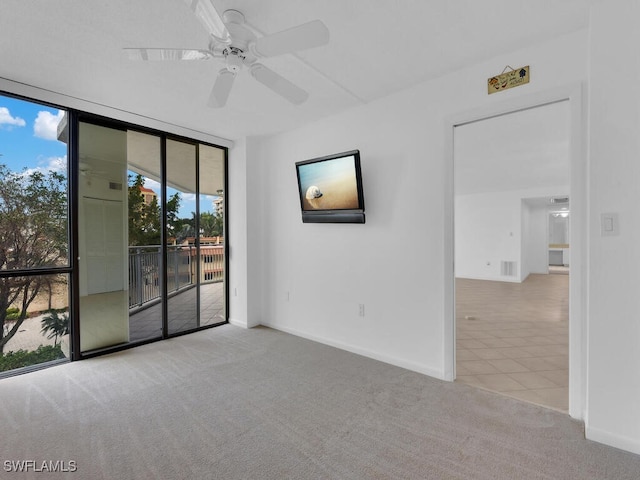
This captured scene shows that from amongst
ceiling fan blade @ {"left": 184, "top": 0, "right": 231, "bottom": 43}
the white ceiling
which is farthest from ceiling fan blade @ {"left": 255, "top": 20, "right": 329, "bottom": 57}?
the white ceiling

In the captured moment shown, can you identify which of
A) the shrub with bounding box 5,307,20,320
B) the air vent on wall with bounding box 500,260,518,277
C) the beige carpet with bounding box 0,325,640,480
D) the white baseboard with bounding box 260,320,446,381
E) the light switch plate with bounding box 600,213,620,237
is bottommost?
the beige carpet with bounding box 0,325,640,480

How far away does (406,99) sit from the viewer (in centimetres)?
284

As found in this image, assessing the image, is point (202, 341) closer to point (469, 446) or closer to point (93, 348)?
point (93, 348)

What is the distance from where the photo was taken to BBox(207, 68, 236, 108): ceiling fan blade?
1965 millimetres

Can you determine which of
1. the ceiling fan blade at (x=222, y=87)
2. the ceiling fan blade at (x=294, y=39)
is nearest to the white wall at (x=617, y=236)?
the ceiling fan blade at (x=294, y=39)

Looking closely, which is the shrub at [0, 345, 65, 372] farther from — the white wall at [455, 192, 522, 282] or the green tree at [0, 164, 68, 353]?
the white wall at [455, 192, 522, 282]

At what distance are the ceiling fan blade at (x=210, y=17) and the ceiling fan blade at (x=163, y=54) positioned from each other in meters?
0.17

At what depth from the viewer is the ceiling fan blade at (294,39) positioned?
4.96 feet

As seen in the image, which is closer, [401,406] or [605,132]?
[605,132]

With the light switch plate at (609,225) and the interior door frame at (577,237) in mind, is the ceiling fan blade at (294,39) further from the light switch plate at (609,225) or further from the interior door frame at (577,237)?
the light switch plate at (609,225)

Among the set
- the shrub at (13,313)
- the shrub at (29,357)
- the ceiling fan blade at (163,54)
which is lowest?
the shrub at (29,357)

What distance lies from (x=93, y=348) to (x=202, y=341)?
3.55 ft

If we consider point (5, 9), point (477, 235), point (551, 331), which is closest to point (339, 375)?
point (551, 331)

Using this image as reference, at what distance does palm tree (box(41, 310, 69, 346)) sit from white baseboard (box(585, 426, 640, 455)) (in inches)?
172
